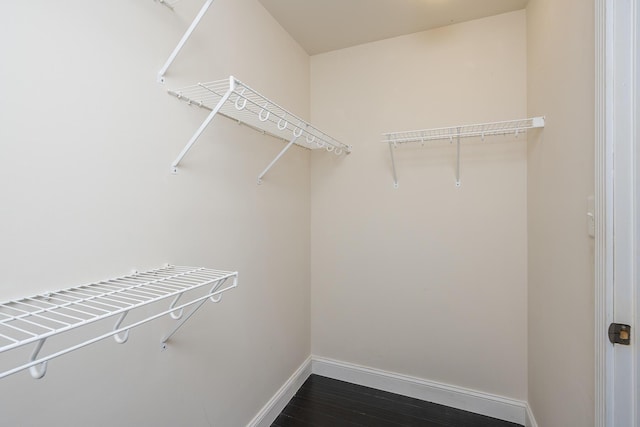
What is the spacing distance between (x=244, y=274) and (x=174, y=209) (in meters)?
0.57

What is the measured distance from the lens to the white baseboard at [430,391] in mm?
1819

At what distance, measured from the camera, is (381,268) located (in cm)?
216

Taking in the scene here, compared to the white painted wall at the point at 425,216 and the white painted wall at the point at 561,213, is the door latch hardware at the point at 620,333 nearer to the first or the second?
the white painted wall at the point at 561,213

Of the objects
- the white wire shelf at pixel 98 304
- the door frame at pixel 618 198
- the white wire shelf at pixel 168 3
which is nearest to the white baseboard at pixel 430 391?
the door frame at pixel 618 198

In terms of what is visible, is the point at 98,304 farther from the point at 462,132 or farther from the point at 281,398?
the point at 462,132

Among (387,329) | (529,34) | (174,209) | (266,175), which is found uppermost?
(529,34)

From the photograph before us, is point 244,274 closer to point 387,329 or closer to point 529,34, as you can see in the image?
point 387,329

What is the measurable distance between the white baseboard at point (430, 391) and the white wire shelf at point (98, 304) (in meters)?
1.52

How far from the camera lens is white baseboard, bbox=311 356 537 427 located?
5.97ft

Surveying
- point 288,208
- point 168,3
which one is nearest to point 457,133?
point 288,208

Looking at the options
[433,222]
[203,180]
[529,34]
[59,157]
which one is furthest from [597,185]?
[59,157]

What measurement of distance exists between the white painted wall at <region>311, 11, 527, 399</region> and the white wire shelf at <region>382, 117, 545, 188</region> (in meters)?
0.06

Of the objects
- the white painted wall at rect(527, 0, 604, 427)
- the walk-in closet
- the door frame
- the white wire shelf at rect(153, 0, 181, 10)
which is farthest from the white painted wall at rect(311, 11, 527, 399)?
Result: the white wire shelf at rect(153, 0, 181, 10)

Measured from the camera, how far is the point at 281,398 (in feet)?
6.25
